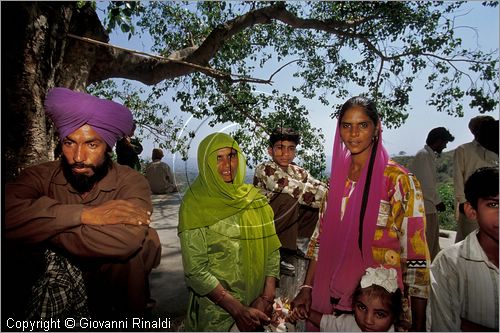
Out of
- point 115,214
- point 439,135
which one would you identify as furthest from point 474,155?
point 115,214

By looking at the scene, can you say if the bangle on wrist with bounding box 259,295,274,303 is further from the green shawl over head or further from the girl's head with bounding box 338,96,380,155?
the girl's head with bounding box 338,96,380,155

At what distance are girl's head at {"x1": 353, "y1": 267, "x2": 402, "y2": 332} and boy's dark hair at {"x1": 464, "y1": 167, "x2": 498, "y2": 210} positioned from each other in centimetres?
60

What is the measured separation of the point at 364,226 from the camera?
1592 mm

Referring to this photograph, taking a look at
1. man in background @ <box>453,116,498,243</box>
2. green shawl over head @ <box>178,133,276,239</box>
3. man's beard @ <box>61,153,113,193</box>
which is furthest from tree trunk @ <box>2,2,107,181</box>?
man in background @ <box>453,116,498,243</box>

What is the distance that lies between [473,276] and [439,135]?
1.98 meters

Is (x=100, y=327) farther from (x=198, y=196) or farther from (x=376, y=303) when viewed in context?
(x=376, y=303)

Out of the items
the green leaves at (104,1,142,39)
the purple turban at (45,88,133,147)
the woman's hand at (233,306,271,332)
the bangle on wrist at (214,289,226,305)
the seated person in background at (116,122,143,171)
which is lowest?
the woman's hand at (233,306,271,332)

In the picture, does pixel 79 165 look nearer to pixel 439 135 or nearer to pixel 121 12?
pixel 121 12

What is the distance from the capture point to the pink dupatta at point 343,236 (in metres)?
1.59

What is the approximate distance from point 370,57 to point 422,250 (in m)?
3.05

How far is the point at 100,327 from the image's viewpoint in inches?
63.7

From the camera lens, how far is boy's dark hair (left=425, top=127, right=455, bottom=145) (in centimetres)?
314

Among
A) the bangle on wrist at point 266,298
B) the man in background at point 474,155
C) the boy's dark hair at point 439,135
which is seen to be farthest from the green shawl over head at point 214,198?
the boy's dark hair at point 439,135

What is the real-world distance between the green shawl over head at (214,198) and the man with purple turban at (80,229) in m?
0.24
